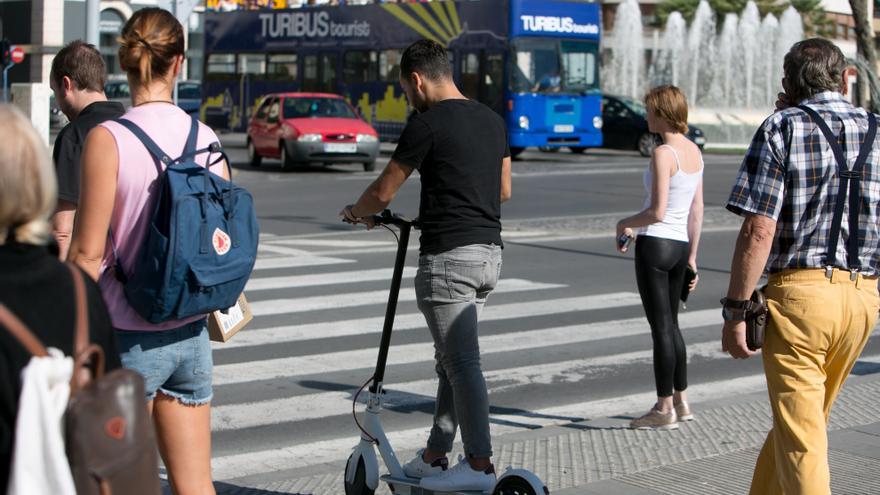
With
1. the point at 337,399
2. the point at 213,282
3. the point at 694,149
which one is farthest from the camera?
the point at 337,399

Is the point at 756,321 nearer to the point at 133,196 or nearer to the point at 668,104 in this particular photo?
the point at 133,196

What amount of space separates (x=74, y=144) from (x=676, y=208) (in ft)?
10.1

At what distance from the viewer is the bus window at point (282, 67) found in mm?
35906

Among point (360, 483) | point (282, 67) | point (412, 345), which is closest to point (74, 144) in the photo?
point (360, 483)

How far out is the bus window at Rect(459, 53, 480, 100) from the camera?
1209 inches

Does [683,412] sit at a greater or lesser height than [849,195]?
lesser

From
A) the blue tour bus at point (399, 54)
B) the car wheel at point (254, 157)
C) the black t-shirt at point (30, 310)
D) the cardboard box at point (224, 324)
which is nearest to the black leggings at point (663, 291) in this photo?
the cardboard box at point (224, 324)

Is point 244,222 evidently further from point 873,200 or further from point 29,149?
point 873,200

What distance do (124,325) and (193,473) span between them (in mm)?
480

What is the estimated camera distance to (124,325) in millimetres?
3756

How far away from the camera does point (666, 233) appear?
655 centimetres

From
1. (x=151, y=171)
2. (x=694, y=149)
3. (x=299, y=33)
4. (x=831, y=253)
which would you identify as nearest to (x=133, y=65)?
(x=151, y=171)

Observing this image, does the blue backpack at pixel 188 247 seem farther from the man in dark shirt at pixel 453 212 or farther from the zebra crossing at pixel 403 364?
A: the zebra crossing at pixel 403 364

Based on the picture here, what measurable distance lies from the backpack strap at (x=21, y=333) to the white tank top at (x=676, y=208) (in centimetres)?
457
